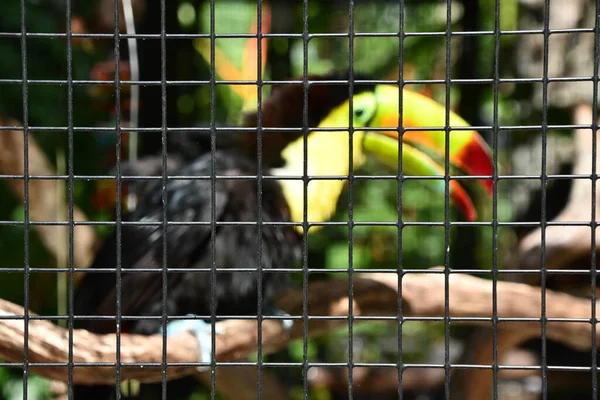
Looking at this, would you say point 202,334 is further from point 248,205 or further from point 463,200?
point 463,200

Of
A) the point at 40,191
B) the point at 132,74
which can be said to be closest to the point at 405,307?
the point at 132,74

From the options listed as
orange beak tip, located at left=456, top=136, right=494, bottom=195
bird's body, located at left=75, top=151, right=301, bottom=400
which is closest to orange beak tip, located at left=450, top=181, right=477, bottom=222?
orange beak tip, located at left=456, top=136, right=494, bottom=195

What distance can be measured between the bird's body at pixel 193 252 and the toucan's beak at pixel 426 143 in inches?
14.1

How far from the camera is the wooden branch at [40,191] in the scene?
2.15 metres

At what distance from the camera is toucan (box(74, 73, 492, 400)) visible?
1.82 m

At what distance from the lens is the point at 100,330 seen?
1782 mm

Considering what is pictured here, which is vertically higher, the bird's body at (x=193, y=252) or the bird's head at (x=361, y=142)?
the bird's head at (x=361, y=142)

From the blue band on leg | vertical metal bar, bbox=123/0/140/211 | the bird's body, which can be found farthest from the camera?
vertical metal bar, bbox=123/0/140/211

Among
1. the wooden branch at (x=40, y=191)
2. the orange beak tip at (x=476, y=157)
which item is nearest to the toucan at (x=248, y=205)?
the orange beak tip at (x=476, y=157)

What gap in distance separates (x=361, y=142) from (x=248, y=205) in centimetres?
49

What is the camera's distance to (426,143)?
2.02 meters

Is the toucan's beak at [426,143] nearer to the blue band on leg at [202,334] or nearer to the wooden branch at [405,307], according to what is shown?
the wooden branch at [405,307]

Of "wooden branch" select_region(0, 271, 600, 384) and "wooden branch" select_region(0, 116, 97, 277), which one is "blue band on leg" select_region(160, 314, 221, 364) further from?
"wooden branch" select_region(0, 116, 97, 277)

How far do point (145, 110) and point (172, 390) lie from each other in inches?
39.7
